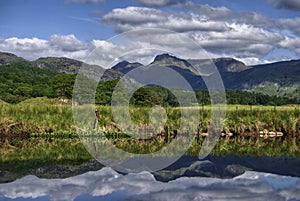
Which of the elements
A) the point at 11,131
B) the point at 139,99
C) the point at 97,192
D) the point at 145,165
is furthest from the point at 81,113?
the point at 139,99

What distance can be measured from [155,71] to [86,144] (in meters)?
19.9

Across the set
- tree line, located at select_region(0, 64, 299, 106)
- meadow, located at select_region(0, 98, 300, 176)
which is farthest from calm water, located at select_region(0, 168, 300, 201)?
tree line, located at select_region(0, 64, 299, 106)

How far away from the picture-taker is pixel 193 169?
1672 cm

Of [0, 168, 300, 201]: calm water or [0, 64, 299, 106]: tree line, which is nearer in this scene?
[0, 168, 300, 201]: calm water

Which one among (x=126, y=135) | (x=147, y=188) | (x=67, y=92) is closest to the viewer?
(x=147, y=188)

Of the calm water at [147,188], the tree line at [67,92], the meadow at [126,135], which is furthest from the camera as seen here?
the tree line at [67,92]

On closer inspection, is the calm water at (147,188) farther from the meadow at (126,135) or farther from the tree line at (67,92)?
the tree line at (67,92)

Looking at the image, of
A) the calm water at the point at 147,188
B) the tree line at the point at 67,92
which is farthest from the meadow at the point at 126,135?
the tree line at the point at 67,92

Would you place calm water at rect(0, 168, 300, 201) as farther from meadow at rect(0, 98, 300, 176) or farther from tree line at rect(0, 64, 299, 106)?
tree line at rect(0, 64, 299, 106)

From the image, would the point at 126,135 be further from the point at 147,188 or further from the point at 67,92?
the point at 67,92

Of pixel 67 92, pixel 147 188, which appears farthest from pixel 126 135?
pixel 67 92

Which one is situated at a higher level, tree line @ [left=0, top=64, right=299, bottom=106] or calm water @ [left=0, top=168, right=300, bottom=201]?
tree line @ [left=0, top=64, right=299, bottom=106]

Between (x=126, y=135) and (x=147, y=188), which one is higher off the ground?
(x=126, y=135)

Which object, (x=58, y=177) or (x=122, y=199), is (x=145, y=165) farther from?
(x=122, y=199)
